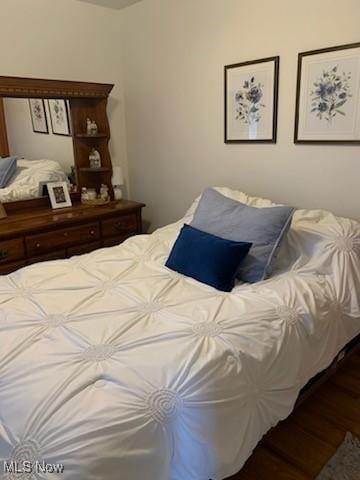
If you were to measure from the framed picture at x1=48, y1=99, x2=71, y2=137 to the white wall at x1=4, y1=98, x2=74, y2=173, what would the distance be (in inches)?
1.4

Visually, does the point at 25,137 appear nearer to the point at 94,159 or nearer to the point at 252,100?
the point at 94,159

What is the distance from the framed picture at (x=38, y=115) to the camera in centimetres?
281

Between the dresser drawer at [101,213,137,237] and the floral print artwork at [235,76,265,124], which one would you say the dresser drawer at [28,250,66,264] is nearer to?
the dresser drawer at [101,213,137,237]

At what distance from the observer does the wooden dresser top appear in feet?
8.16

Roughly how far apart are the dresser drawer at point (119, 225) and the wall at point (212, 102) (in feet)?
1.30

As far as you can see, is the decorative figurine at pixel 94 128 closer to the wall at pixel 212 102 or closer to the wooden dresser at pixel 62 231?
the wall at pixel 212 102

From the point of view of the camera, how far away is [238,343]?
53.3 inches

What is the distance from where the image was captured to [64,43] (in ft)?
9.77

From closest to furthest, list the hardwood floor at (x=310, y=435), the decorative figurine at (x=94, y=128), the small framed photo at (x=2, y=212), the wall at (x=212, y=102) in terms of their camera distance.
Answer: the hardwood floor at (x=310, y=435), the wall at (x=212, y=102), the small framed photo at (x=2, y=212), the decorative figurine at (x=94, y=128)

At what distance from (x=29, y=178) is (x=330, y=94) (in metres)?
2.22

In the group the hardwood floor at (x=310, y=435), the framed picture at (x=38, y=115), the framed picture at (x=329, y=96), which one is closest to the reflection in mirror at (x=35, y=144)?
the framed picture at (x=38, y=115)

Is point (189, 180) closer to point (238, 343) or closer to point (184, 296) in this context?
point (184, 296)

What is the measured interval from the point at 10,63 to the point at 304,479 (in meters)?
3.13
